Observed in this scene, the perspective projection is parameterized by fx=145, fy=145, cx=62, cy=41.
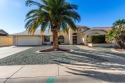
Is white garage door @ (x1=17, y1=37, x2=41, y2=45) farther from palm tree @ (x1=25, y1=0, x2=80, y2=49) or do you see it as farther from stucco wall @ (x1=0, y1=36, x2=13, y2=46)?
palm tree @ (x1=25, y1=0, x2=80, y2=49)

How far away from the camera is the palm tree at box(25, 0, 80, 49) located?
17.8m

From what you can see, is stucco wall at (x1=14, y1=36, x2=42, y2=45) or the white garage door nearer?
stucco wall at (x1=14, y1=36, x2=42, y2=45)

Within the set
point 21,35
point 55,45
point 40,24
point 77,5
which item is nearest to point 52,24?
point 40,24

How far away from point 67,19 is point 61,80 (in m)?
13.1

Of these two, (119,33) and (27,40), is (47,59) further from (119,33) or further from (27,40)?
(27,40)

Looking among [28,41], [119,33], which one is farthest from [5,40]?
[119,33]

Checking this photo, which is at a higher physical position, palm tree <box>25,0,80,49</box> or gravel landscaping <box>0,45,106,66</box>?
palm tree <box>25,0,80,49</box>

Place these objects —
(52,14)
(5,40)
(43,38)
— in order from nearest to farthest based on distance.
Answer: (52,14) → (43,38) → (5,40)

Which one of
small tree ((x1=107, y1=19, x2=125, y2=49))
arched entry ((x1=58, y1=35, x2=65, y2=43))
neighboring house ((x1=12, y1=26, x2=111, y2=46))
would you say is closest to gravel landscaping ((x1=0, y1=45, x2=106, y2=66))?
small tree ((x1=107, y1=19, x2=125, y2=49))

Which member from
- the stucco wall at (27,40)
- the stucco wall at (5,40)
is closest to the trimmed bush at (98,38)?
the stucco wall at (27,40)

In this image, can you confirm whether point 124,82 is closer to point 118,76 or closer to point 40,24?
point 118,76

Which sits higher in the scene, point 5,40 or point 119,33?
point 119,33

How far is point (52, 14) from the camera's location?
17219 millimetres

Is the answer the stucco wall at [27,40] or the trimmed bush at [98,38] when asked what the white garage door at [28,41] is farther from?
the trimmed bush at [98,38]
